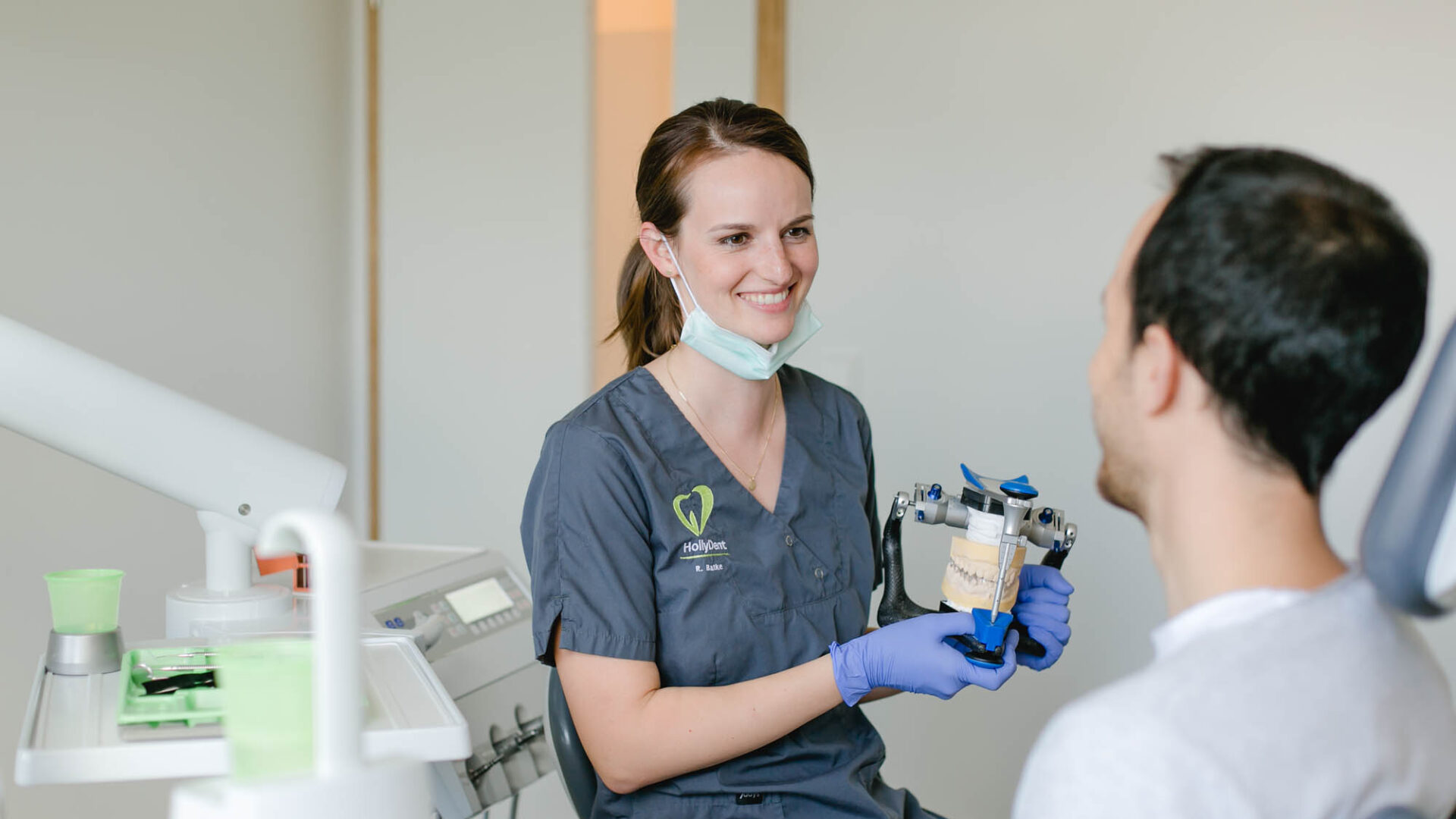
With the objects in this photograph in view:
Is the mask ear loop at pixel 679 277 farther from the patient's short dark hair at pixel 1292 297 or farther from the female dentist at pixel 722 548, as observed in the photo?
the patient's short dark hair at pixel 1292 297

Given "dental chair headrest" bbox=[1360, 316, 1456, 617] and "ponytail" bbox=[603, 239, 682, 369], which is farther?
"ponytail" bbox=[603, 239, 682, 369]

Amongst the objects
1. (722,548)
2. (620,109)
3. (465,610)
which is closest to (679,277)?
(722,548)

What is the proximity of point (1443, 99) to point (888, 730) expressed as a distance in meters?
1.65

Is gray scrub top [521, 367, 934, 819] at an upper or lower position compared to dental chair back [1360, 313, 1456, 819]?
lower

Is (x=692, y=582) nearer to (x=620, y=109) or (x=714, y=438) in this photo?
(x=714, y=438)

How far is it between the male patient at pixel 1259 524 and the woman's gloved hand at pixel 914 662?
0.43 meters

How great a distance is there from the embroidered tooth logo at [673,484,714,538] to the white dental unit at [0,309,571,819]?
0.33m

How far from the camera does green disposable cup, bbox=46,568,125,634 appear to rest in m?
1.14

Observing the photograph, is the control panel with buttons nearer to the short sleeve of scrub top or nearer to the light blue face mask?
the short sleeve of scrub top

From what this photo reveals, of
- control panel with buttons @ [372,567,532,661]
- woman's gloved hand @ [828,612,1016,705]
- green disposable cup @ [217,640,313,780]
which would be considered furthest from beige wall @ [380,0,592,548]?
green disposable cup @ [217,640,313,780]

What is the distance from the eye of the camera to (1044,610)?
1382mm

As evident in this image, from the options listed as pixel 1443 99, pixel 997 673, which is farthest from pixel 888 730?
pixel 1443 99

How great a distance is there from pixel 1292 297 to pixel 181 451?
103cm

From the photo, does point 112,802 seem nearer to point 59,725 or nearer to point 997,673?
point 59,725
